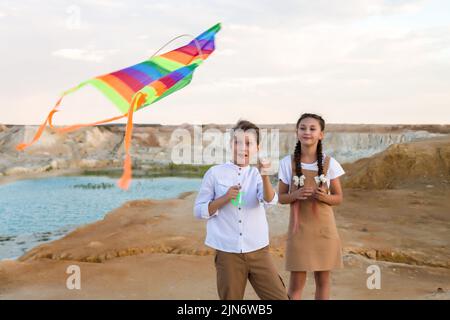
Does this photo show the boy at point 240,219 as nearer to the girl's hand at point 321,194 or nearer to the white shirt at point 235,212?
the white shirt at point 235,212

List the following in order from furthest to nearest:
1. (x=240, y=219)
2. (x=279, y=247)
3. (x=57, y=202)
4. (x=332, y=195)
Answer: (x=57, y=202)
(x=279, y=247)
(x=332, y=195)
(x=240, y=219)

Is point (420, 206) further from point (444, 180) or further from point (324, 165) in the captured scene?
point (324, 165)

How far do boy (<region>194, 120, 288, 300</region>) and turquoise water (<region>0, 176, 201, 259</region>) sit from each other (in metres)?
7.27

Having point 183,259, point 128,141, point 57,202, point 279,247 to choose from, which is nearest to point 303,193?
point 128,141

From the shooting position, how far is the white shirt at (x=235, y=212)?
10.9 ft

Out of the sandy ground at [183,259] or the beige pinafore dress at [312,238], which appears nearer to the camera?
the beige pinafore dress at [312,238]

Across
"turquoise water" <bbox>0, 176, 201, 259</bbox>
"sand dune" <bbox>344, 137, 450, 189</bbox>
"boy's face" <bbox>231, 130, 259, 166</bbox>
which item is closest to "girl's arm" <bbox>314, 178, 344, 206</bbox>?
"boy's face" <bbox>231, 130, 259, 166</bbox>

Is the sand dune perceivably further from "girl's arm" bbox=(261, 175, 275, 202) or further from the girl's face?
"girl's arm" bbox=(261, 175, 275, 202)

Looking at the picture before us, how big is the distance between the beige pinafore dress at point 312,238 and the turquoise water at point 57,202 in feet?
23.8

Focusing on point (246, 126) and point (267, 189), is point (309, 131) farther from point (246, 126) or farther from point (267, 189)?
point (267, 189)

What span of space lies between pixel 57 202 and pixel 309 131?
1391 centimetres

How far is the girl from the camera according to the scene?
147 inches

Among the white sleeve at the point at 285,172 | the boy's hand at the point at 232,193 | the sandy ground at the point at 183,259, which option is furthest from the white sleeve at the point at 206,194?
the sandy ground at the point at 183,259

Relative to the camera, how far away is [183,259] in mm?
7527
